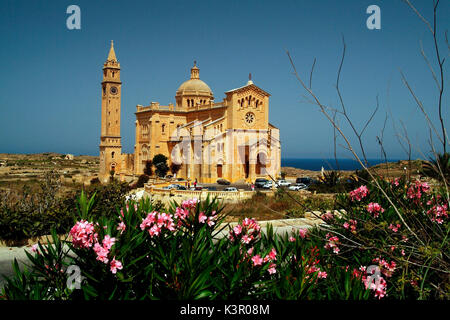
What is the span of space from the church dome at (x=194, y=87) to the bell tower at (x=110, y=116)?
26.0ft

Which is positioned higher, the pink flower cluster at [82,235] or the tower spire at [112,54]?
the tower spire at [112,54]

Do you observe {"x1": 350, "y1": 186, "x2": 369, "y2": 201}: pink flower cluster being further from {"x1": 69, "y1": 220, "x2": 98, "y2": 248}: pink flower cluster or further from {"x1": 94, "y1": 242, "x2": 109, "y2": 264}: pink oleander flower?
{"x1": 69, "y1": 220, "x2": 98, "y2": 248}: pink flower cluster

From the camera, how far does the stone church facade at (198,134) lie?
38.1m

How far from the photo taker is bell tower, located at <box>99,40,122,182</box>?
45812mm

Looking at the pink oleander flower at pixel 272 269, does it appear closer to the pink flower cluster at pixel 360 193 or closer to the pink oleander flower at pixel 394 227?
the pink oleander flower at pixel 394 227

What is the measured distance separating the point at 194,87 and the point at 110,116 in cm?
1109

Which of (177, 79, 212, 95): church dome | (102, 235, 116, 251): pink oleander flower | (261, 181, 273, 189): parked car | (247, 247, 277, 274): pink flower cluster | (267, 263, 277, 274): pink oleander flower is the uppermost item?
(177, 79, 212, 95): church dome

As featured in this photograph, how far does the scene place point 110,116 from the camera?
46.2m

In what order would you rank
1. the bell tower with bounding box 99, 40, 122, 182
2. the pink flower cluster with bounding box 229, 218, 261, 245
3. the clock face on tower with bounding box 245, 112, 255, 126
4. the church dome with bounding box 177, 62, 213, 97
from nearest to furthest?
the pink flower cluster with bounding box 229, 218, 261, 245, the clock face on tower with bounding box 245, 112, 255, 126, the bell tower with bounding box 99, 40, 122, 182, the church dome with bounding box 177, 62, 213, 97

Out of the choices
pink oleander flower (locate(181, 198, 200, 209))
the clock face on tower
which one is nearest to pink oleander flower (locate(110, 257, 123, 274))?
pink oleander flower (locate(181, 198, 200, 209))

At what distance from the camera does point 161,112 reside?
4541 cm

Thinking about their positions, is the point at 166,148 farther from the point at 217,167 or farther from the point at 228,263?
the point at 228,263

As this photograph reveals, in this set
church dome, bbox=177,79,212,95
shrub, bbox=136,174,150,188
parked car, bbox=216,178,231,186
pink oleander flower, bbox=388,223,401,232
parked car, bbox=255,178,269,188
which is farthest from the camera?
church dome, bbox=177,79,212,95

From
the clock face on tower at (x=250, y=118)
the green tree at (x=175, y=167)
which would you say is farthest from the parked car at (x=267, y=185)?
the green tree at (x=175, y=167)
